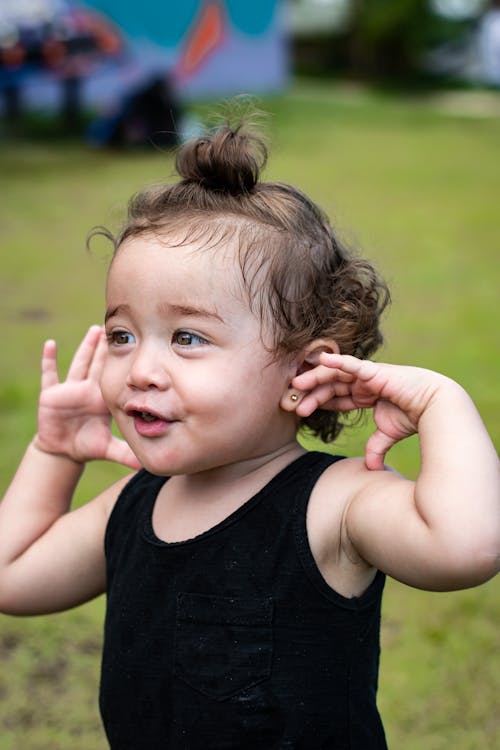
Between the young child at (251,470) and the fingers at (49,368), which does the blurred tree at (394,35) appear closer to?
the fingers at (49,368)

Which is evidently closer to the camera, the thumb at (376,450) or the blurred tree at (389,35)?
the thumb at (376,450)

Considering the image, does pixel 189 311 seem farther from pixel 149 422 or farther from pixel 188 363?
pixel 149 422

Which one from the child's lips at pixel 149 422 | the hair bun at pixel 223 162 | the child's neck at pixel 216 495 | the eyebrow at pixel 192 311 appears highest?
the hair bun at pixel 223 162

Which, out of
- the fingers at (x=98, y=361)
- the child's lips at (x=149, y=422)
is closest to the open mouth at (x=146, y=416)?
the child's lips at (x=149, y=422)

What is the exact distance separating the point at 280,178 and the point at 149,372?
8.32 m

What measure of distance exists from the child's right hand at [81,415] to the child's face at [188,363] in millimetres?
392

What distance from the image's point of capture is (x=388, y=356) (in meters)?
4.91

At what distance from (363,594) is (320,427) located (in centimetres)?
38

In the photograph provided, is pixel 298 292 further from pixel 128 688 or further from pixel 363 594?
pixel 128 688

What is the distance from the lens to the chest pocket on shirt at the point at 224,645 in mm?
1693

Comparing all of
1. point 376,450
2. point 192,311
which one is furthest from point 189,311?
point 376,450

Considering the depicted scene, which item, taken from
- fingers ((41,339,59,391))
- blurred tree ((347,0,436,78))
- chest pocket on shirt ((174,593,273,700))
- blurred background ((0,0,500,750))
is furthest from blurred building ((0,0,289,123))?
chest pocket on shirt ((174,593,273,700))

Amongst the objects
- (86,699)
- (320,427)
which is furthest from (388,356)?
(320,427)

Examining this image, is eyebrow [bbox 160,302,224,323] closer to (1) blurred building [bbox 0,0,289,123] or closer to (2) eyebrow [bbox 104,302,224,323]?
(2) eyebrow [bbox 104,302,224,323]
